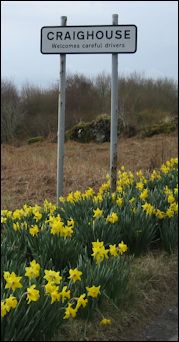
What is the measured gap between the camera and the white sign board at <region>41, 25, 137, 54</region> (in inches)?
→ 207

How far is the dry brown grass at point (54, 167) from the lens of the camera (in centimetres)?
822

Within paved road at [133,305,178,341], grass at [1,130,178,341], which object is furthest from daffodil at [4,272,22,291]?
paved road at [133,305,178,341]

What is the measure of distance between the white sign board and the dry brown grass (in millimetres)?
2740

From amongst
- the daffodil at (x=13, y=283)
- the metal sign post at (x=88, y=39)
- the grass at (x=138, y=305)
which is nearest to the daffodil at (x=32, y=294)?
the daffodil at (x=13, y=283)

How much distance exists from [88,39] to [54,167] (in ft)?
17.6

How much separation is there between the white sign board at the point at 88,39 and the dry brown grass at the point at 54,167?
2.74 metres

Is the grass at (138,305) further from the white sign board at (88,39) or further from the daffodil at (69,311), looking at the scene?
the white sign board at (88,39)

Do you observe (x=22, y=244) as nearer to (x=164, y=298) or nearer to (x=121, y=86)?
(x=164, y=298)

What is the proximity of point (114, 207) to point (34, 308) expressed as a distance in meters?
2.07

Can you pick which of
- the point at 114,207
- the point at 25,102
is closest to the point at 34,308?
the point at 114,207

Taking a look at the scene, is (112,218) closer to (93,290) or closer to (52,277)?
(93,290)

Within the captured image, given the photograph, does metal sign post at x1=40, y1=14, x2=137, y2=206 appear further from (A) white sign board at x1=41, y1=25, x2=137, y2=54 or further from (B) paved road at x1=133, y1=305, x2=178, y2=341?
(B) paved road at x1=133, y1=305, x2=178, y2=341

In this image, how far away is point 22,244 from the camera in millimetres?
3746

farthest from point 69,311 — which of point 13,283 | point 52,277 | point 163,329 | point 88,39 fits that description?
point 88,39
